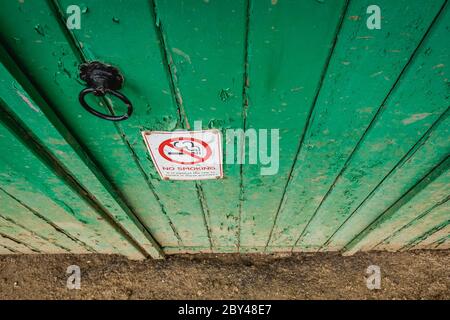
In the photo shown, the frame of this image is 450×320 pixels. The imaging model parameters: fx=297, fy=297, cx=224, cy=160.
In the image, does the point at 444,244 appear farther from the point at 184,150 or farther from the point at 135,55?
the point at 135,55

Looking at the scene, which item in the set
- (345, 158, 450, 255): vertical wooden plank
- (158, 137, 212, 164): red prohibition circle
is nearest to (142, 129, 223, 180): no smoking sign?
(158, 137, 212, 164): red prohibition circle

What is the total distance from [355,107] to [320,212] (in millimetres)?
958

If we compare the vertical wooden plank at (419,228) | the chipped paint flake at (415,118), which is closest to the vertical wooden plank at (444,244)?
the vertical wooden plank at (419,228)

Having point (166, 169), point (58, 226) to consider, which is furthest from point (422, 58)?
point (58, 226)

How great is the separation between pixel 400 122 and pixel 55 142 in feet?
4.37

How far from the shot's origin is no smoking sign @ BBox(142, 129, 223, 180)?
1.15 m

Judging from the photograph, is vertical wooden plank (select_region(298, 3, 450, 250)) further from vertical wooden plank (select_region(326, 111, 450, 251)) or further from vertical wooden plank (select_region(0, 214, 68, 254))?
vertical wooden plank (select_region(0, 214, 68, 254))

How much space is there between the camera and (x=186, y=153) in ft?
4.11

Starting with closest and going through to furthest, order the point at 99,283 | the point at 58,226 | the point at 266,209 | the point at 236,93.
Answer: the point at 236,93 < the point at 266,209 < the point at 58,226 < the point at 99,283

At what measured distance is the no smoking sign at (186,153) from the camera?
3.77 ft

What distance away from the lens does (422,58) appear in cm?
88

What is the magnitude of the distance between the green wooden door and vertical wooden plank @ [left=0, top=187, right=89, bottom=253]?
0.02 meters

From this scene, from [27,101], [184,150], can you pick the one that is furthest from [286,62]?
[27,101]
